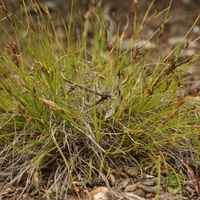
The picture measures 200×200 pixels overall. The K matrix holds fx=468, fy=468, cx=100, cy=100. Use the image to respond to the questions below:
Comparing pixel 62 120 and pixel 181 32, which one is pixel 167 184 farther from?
pixel 181 32

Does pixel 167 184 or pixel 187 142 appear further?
pixel 187 142

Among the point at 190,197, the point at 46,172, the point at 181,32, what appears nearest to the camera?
the point at 190,197

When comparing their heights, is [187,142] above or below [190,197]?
above

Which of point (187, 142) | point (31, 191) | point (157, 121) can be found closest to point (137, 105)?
point (157, 121)

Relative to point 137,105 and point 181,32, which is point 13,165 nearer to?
point 137,105

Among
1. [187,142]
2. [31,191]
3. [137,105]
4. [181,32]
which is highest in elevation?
[181,32]

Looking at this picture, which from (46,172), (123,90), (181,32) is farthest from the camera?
(181,32)

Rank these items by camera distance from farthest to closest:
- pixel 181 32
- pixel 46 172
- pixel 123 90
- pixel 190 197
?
pixel 181 32 < pixel 123 90 < pixel 46 172 < pixel 190 197

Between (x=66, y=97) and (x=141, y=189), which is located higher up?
(x=66, y=97)

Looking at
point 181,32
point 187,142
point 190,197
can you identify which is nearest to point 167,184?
point 190,197
